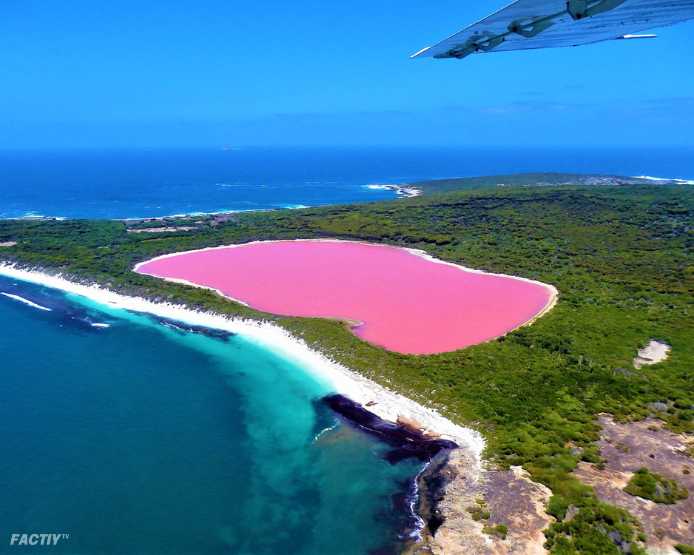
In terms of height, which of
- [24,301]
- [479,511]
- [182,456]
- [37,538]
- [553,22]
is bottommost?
[479,511]

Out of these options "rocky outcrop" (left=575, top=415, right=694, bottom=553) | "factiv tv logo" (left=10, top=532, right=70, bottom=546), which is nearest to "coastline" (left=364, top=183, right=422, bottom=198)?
"rocky outcrop" (left=575, top=415, right=694, bottom=553)

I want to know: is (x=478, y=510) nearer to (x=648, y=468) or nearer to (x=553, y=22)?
(x=648, y=468)

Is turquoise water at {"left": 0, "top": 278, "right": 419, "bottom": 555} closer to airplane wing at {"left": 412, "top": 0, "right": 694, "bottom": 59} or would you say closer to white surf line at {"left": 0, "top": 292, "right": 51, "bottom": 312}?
white surf line at {"left": 0, "top": 292, "right": 51, "bottom": 312}

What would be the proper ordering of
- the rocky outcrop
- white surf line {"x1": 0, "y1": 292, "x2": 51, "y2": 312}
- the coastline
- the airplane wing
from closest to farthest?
1. the airplane wing
2. the rocky outcrop
3. white surf line {"x1": 0, "y1": 292, "x2": 51, "y2": 312}
4. the coastline

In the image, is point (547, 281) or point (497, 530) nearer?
point (497, 530)

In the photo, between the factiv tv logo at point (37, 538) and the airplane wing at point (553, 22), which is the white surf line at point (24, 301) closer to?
the factiv tv logo at point (37, 538)

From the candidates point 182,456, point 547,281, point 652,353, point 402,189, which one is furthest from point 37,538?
point 402,189

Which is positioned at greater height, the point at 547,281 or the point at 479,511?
the point at 547,281
